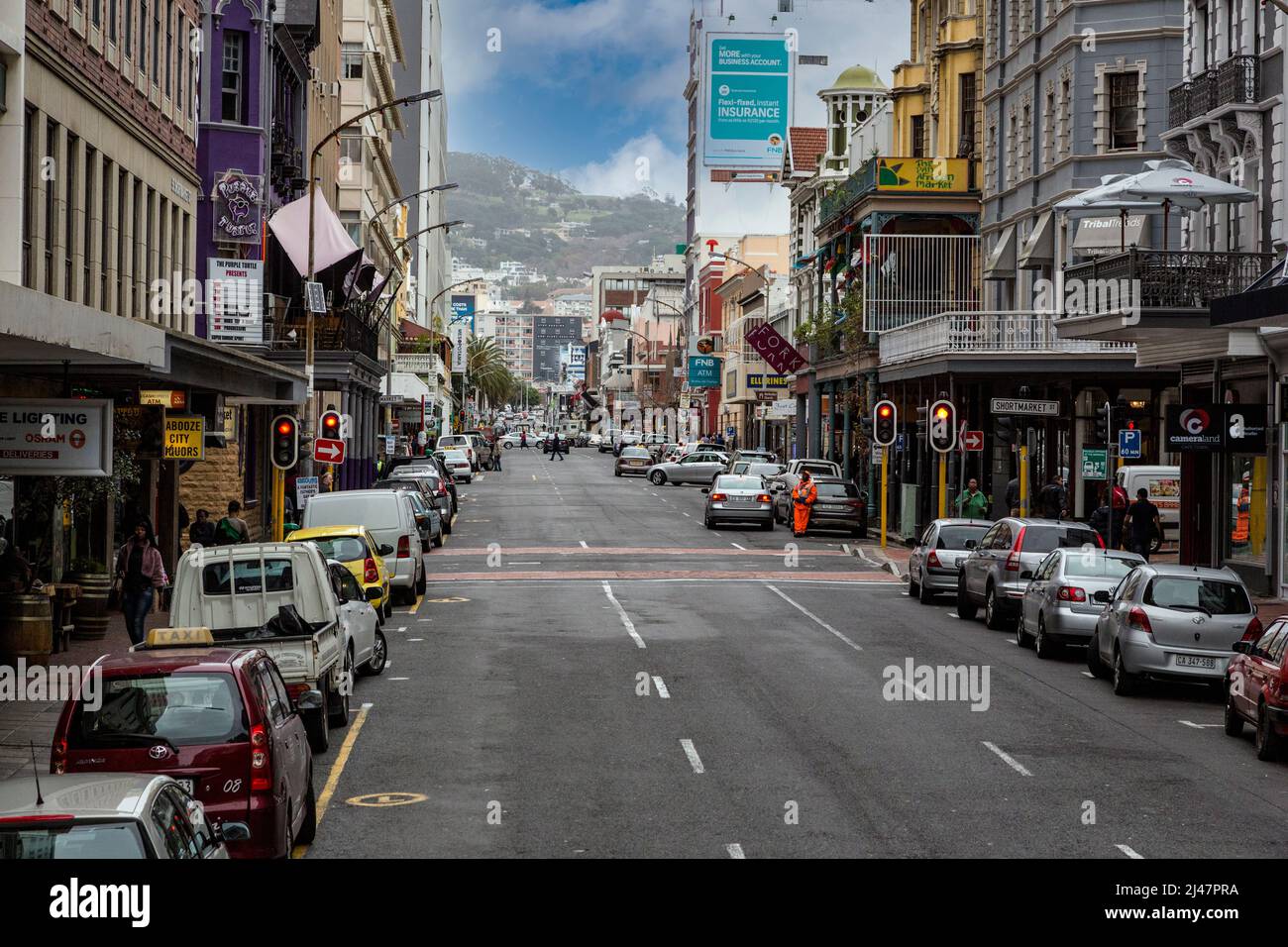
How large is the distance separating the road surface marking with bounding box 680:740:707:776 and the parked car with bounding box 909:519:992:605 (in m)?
14.8

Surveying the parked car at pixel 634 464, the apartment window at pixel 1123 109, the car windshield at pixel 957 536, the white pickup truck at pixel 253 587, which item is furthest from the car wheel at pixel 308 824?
the parked car at pixel 634 464


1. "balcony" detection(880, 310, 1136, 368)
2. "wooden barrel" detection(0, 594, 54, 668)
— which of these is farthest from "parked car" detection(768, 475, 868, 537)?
"wooden barrel" detection(0, 594, 54, 668)

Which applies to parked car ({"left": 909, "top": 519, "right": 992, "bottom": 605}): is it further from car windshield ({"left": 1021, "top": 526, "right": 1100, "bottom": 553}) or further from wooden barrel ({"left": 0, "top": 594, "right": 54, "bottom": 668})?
wooden barrel ({"left": 0, "top": 594, "right": 54, "bottom": 668})

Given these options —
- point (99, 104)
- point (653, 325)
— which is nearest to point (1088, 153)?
point (99, 104)

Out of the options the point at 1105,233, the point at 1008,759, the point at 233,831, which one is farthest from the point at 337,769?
the point at 1105,233

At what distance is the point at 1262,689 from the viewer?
16.3m

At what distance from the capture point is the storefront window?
31.6 m

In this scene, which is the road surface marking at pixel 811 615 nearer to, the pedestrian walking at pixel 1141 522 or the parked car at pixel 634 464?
the pedestrian walking at pixel 1141 522

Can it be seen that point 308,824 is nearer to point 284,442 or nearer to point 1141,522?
point 284,442

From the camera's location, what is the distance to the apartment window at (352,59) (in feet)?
247

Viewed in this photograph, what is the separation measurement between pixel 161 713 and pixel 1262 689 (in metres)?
10.3

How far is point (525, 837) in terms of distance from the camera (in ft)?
40.2

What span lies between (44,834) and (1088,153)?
126ft

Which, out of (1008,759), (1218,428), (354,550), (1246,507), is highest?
(1218,428)
